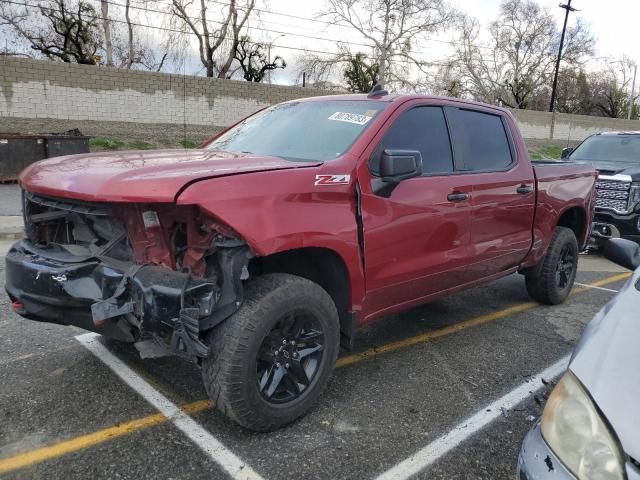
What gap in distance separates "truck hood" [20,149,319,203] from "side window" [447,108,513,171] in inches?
63.7

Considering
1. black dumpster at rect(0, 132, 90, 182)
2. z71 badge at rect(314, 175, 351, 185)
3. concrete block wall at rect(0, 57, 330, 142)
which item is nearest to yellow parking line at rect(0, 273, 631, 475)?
z71 badge at rect(314, 175, 351, 185)

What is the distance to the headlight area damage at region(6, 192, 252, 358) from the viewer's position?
101 inches

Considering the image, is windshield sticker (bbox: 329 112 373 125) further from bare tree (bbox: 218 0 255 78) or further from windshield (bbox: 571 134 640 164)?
bare tree (bbox: 218 0 255 78)

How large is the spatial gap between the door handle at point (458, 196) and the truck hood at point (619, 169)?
524 cm

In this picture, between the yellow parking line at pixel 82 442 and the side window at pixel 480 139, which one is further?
the side window at pixel 480 139

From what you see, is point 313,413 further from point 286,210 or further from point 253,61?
point 253,61

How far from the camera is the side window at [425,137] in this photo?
358 cm

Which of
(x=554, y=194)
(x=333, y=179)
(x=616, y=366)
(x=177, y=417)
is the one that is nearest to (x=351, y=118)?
(x=333, y=179)

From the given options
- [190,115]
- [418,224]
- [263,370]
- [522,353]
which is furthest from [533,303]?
[190,115]

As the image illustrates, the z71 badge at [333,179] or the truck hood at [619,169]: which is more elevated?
the z71 badge at [333,179]

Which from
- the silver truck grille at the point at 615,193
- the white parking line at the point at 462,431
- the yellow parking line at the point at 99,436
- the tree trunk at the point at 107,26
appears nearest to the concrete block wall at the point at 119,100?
the tree trunk at the point at 107,26

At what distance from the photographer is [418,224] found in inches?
140

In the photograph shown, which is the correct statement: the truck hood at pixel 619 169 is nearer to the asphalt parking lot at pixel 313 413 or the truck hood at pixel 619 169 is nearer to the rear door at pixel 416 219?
the asphalt parking lot at pixel 313 413

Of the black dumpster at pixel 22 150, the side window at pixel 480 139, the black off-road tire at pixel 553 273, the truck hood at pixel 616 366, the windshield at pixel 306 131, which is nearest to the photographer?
the truck hood at pixel 616 366
